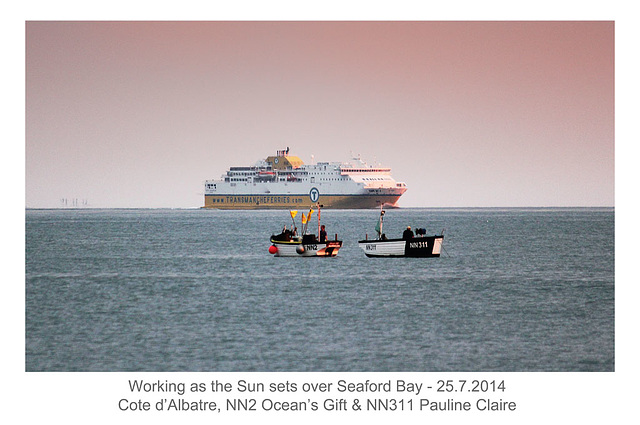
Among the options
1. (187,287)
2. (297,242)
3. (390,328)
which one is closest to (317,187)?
(297,242)

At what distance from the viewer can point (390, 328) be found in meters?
22.0

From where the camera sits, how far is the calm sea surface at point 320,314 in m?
18.6

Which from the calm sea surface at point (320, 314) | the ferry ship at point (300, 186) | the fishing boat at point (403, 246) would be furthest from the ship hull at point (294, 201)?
the fishing boat at point (403, 246)

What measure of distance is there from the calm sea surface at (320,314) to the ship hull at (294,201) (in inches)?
3997

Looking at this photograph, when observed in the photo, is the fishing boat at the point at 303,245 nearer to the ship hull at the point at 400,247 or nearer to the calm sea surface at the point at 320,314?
the calm sea surface at the point at 320,314

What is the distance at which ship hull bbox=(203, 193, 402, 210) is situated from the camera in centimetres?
14588

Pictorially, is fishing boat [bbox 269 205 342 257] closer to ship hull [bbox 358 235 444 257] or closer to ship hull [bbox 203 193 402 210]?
ship hull [bbox 358 235 444 257]

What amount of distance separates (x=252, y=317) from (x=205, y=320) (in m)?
1.32

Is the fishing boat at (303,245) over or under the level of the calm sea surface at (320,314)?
over

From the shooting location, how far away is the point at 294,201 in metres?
148

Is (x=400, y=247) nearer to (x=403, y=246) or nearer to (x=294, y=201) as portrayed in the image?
(x=403, y=246)

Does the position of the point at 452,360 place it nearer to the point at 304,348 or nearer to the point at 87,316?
the point at 304,348

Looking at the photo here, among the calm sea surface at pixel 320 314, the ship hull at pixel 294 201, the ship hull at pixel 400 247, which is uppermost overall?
the ship hull at pixel 294 201

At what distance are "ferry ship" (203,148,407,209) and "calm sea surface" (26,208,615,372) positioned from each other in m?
101
